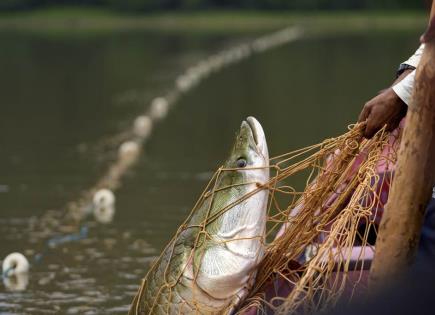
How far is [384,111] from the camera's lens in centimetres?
420

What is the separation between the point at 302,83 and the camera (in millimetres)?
24156

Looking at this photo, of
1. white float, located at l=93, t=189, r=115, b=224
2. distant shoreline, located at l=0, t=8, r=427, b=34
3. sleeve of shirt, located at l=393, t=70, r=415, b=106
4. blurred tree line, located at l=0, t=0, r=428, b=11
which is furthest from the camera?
blurred tree line, located at l=0, t=0, r=428, b=11

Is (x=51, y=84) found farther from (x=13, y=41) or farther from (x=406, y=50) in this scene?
(x=13, y=41)

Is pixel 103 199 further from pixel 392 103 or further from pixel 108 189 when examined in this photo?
pixel 392 103

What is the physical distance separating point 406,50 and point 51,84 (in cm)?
1210

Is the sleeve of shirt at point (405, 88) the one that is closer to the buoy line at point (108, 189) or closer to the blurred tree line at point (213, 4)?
the buoy line at point (108, 189)

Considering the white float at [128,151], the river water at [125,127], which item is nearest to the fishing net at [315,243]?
the river water at [125,127]

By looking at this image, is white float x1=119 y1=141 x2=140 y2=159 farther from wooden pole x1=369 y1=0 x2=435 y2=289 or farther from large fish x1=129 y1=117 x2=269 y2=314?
wooden pole x1=369 y1=0 x2=435 y2=289

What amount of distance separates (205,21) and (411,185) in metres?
55.5

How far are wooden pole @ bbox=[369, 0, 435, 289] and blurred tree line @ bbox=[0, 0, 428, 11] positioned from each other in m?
59.8

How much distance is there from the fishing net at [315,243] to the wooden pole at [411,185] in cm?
51

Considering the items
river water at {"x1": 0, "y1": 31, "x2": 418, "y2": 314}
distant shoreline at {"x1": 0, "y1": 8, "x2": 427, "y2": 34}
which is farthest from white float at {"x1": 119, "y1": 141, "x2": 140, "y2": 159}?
distant shoreline at {"x1": 0, "y1": 8, "x2": 427, "y2": 34}

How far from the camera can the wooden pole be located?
3.41 meters

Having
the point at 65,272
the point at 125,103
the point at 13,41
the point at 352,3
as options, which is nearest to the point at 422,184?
the point at 65,272
